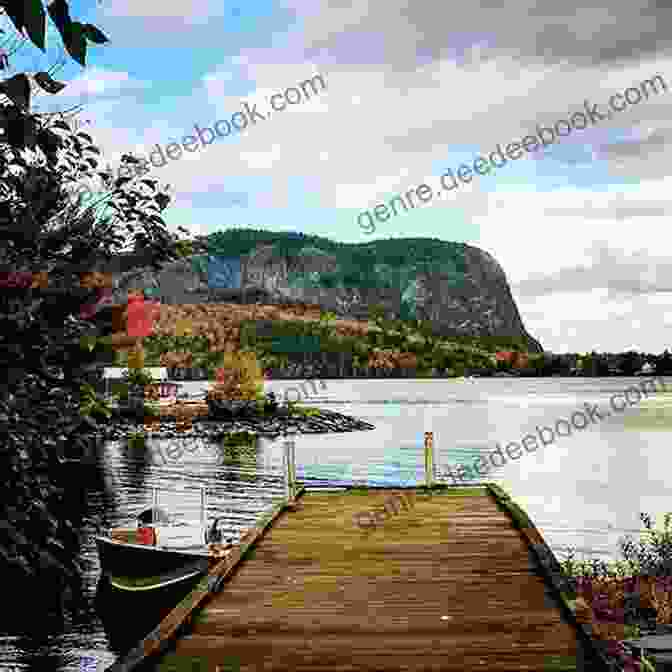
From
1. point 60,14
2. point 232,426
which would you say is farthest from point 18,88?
point 232,426

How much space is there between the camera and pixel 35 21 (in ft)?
8.34

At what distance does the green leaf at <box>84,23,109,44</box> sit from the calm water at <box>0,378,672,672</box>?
19.4m

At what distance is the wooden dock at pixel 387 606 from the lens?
827 centimetres

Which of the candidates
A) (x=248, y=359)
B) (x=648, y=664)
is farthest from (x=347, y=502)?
(x=248, y=359)

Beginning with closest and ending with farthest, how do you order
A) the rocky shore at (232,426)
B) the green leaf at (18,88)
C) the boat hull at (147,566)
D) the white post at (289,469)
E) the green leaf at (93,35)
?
the green leaf at (93,35) < the green leaf at (18,88) < the white post at (289,469) < the boat hull at (147,566) < the rocky shore at (232,426)

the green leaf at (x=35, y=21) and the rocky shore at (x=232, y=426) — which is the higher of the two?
the green leaf at (x=35, y=21)

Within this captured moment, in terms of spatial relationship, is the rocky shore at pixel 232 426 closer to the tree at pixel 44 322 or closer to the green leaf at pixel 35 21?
the tree at pixel 44 322

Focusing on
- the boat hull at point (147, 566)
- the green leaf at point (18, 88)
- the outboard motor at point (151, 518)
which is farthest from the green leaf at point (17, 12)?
the outboard motor at point (151, 518)

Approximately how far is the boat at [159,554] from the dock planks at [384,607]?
24.1 feet

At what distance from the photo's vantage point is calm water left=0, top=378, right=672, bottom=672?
2420 centimetres

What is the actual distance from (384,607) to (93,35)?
8.34m

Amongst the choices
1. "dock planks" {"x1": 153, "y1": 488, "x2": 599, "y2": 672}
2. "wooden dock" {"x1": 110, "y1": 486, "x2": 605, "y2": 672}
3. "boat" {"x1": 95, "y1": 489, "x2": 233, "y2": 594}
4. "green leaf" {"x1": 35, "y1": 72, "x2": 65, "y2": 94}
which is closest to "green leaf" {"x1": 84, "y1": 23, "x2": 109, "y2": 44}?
"green leaf" {"x1": 35, "y1": 72, "x2": 65, "y2": 94}

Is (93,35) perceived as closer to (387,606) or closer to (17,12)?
(17,12)

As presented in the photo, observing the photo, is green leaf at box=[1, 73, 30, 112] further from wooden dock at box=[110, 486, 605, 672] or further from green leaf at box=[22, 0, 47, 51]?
wooden dock at box=[110, 486, 605, 672]
